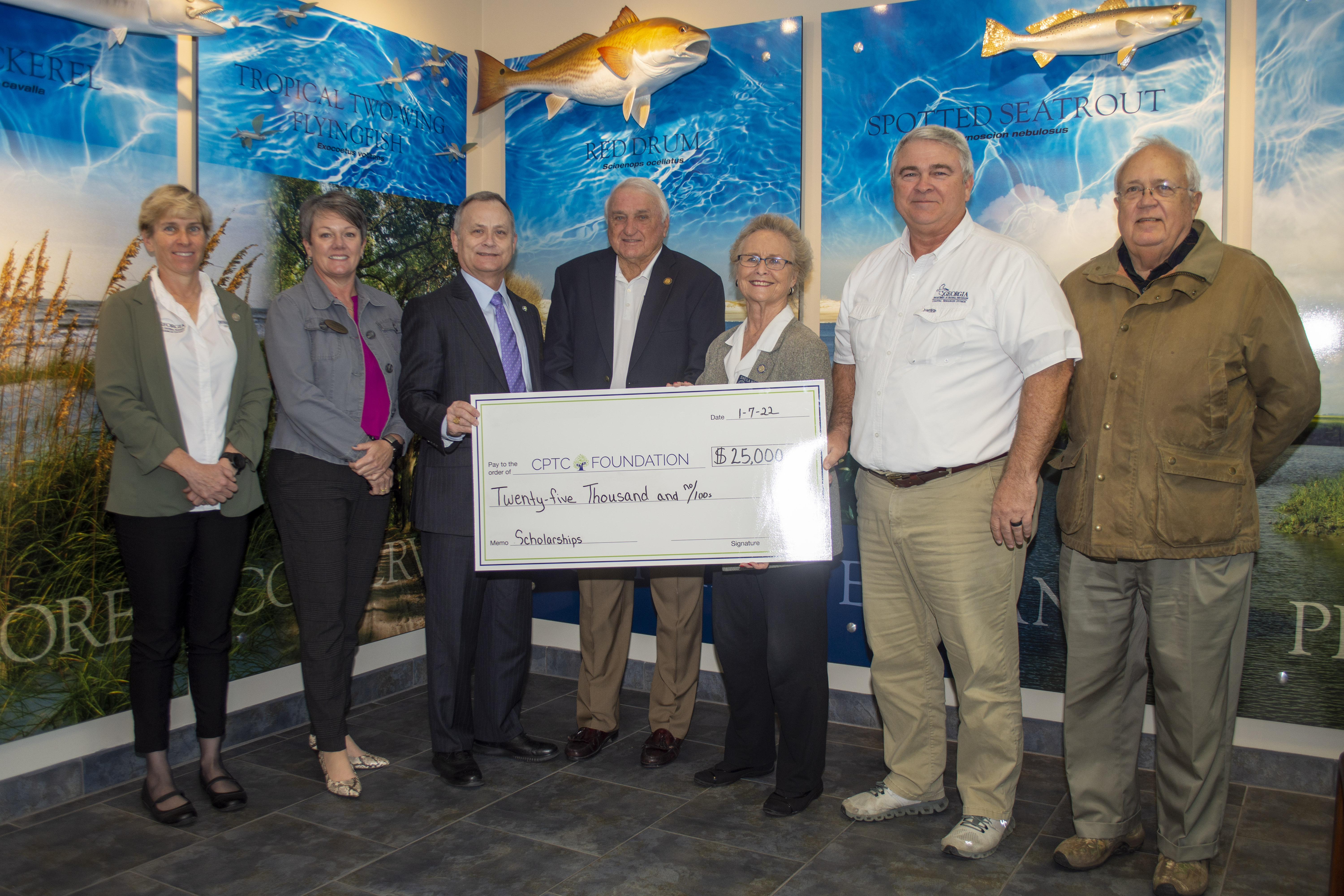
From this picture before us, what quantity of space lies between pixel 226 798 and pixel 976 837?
228cm

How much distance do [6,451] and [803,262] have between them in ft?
8.26

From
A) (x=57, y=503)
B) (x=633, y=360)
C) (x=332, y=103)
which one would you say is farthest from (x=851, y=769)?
(x=332, y=103)

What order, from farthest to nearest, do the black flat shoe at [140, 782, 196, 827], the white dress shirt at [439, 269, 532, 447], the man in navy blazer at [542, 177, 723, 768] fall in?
the man in navy blazer at [542, 177, 723, 768] < the white dress shirt at [439, 269, 532, 447] < the black flat shoe at [140, 782, 196, 827]

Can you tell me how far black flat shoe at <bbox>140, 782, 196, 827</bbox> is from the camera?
281cm

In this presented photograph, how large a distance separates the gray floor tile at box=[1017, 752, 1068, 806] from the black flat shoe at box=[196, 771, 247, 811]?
8.15 feet

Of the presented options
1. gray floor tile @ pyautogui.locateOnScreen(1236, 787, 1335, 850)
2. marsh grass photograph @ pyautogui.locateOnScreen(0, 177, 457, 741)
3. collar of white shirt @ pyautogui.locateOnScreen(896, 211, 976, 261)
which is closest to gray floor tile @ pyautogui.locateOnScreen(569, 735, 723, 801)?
marsh grass photograph @ pyautogui.locateOnScreen(0, 177, 457, 741)

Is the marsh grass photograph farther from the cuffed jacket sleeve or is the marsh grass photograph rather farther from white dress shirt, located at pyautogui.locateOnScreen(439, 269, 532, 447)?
white dress shirt, located at pyautogui.locateOnScreen(439, 269, 532, 447)

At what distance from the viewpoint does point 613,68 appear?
4.09m

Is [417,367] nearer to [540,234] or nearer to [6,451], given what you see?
[6,451]

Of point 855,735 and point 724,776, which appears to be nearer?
point 724,776

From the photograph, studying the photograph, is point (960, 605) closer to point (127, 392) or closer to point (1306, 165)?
point (1306, 165)

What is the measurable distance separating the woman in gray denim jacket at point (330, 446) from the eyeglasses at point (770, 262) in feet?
4.19

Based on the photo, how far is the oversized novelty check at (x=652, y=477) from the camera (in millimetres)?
2668

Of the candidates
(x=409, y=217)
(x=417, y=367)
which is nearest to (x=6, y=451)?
(x=417, y=367)
